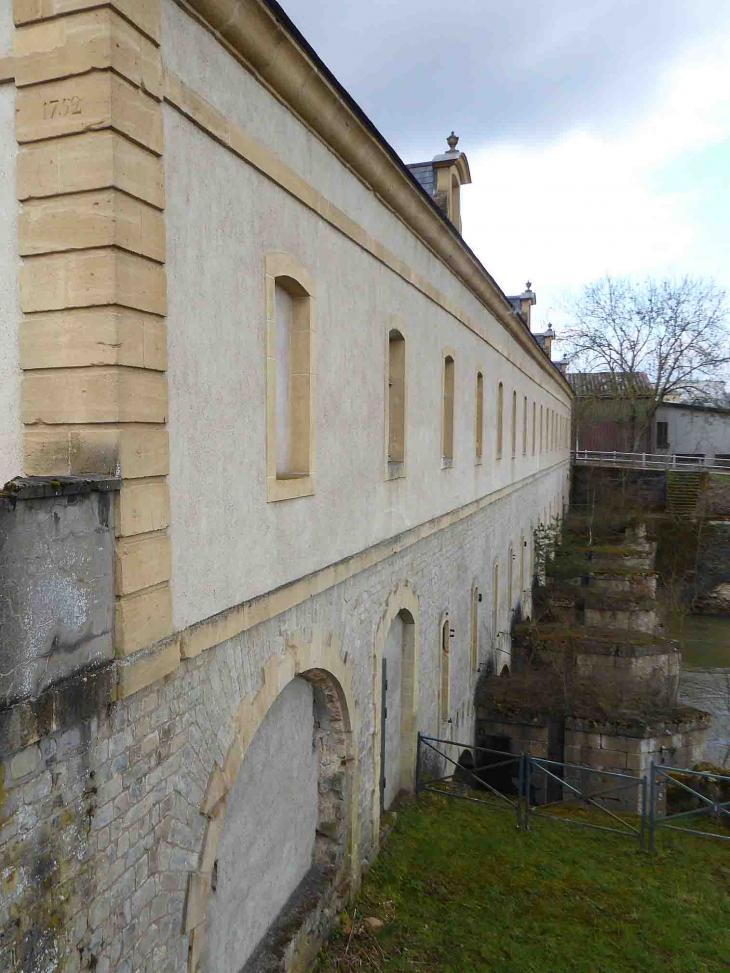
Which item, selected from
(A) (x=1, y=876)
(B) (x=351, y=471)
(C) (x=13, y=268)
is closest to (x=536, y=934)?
(B) (x=351, y=471)

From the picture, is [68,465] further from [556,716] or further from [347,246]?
[556,716]

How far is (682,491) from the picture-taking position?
3644 centimetres

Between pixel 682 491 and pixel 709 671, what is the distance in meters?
15.0

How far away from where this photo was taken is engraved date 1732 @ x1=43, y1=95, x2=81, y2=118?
360 cm

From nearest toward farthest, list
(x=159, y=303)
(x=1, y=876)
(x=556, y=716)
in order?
(x=1, y=876), (x=159, y=303), (x=556, y=716)

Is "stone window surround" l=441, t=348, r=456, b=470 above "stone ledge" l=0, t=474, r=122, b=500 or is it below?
above

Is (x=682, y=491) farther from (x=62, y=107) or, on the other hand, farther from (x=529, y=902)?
(x=62, y=107)

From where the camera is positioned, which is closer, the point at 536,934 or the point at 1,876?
the point at 1,876

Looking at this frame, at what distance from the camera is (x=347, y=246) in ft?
22.5

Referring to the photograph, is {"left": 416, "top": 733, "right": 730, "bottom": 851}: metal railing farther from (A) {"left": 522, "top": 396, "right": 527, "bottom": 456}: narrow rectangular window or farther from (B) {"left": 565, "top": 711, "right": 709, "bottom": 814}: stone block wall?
(A) {"left": 522, "top": 396, "right": 527, "bottom": 456}: narrow rectangular window

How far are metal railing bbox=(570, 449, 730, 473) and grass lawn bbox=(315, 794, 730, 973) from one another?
32.5 m

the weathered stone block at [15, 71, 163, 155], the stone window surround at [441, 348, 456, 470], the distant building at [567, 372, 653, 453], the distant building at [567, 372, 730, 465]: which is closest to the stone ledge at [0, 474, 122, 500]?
the weathered stone block at [15, 71, 163, 155]

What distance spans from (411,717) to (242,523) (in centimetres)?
583

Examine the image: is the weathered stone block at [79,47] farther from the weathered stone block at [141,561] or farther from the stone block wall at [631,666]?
the stone block wall at [631,666]
